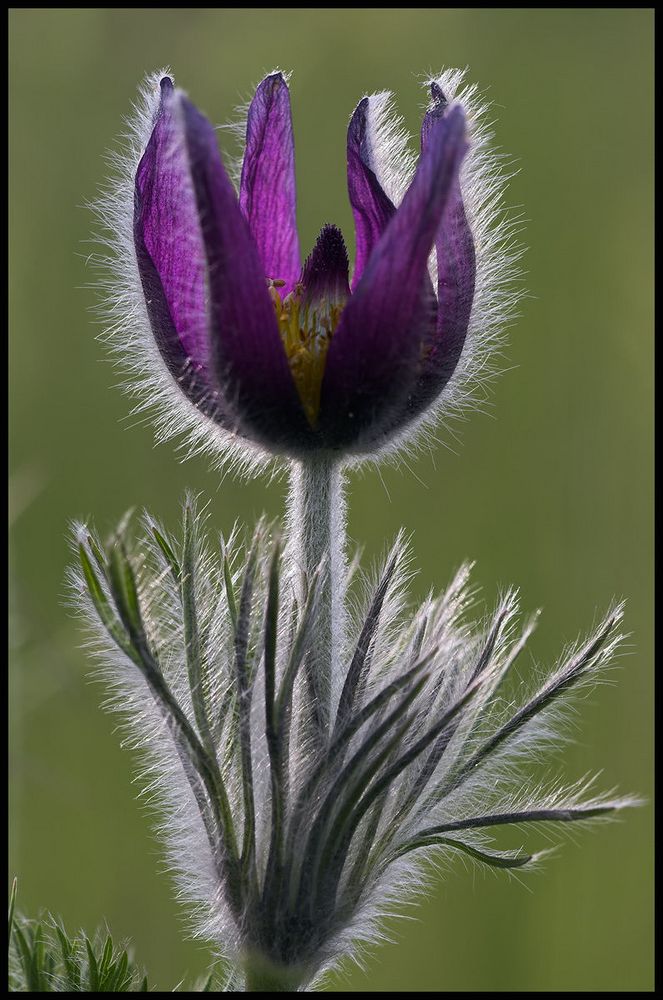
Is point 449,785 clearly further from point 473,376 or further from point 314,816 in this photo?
point 473,376

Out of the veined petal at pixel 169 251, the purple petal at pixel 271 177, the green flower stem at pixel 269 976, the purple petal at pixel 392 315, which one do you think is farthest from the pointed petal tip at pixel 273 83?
the green flower stem at pixel 269 976

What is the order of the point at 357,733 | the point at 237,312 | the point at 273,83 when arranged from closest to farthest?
the point at 237,312 → the point at 357,733 → the point at 273,83

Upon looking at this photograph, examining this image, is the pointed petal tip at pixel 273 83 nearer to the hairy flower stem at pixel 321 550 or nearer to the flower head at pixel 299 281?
the flower head at pixel 299 281

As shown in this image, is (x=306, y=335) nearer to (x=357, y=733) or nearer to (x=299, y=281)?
(x=299, y=281)

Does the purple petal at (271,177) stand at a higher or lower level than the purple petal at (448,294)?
higher

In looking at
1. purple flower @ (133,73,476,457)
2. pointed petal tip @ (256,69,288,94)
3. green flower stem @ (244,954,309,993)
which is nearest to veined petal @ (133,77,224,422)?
purple flower @ (133,73,476,457)

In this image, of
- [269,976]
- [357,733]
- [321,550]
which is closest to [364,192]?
[321,550]
